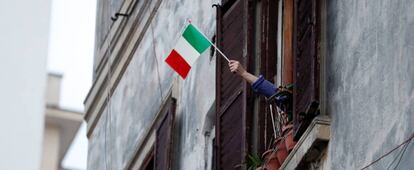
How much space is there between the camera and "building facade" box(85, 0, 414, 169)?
1220 centimetres

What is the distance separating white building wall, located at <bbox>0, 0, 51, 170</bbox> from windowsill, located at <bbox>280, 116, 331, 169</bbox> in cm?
234

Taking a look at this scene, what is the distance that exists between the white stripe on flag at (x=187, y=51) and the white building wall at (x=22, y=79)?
418cm

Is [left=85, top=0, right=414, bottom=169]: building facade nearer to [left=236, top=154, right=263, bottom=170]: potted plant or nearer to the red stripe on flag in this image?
[left=236, top=154, right=263, bottom=170]: potted plant

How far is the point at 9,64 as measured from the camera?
11.5 metres

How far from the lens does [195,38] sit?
617 inches

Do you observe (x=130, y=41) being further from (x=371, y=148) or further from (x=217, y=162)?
(x=371, y=148)

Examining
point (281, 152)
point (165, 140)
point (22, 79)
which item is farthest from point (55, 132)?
point (22, 79)

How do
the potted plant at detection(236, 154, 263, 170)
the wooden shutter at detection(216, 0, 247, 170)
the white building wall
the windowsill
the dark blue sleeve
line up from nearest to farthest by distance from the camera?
the white building wall → the windowsill → the dark blue sleeve → the potted plant at detection(236, 154, 263, 170) → the wooden shutter at detection(216, 0, 247, 170)

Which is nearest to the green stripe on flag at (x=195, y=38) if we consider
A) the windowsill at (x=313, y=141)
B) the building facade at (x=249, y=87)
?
the building facade at (x=249, y=87)

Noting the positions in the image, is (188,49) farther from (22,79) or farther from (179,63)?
(22,79)

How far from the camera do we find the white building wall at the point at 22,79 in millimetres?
11094

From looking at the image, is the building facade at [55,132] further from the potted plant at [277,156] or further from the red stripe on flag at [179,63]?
the potted plant at [277,156]

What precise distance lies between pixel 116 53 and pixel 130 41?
49 cm

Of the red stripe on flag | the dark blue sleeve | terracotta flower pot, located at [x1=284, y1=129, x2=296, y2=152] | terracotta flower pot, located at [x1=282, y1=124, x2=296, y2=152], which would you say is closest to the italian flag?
the red stripe on flag
